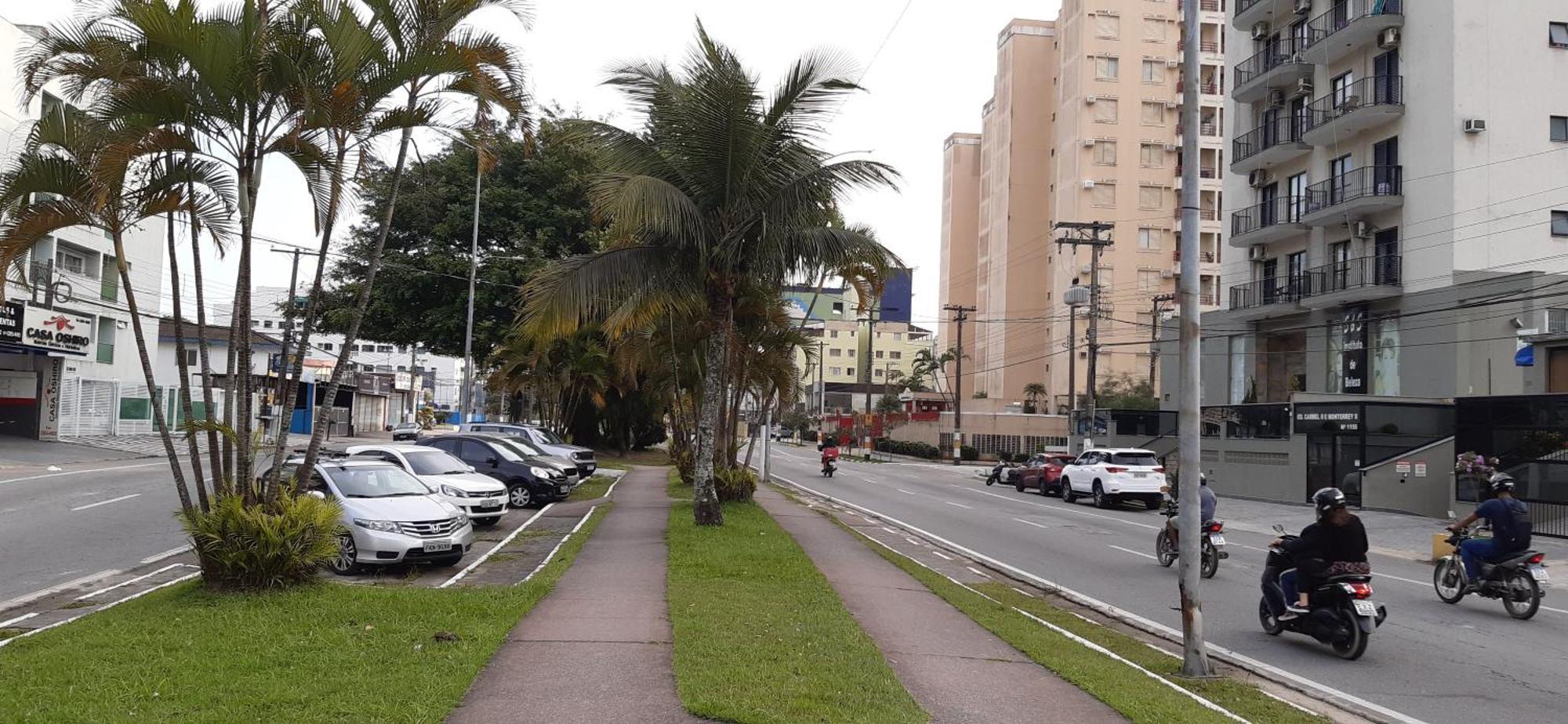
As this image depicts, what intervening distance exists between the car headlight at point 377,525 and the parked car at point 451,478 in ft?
13.6

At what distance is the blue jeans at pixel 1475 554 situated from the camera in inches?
489

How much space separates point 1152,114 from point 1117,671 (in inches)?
2715

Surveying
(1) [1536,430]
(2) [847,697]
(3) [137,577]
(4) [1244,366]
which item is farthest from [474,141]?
(4) [1244,366]

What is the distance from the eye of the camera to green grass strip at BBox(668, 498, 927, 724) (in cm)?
637

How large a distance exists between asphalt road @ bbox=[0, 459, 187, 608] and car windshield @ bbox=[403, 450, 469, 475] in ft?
12.0

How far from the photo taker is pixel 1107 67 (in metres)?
70.3

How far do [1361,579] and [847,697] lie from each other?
223 inches

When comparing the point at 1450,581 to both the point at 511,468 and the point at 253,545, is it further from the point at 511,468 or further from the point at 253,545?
the point at 511,468

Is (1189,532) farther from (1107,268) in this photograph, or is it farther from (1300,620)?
(1107,268)

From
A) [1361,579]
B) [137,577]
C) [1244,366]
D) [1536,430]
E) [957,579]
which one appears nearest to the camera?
[1361,579]

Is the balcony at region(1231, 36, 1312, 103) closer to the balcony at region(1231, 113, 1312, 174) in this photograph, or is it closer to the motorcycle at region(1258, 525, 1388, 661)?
the balcony at region(1231, 113, 1312, 174)

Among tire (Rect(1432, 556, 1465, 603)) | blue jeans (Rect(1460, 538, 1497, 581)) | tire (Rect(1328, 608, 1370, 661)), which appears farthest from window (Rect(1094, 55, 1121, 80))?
tire (Rect(1328, 608, 1370, 661))

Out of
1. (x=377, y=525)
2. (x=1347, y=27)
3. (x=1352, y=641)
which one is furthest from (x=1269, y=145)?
(x=377, y=525)

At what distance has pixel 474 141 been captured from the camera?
11.3m
